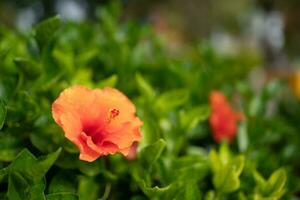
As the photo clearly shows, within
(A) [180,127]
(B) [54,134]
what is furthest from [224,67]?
(B) [54,134]

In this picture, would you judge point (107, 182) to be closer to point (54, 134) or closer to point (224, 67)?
point (54, 134)

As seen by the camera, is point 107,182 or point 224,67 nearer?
point 107,182

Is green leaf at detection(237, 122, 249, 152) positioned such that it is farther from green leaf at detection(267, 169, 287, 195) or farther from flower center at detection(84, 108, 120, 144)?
flower center at detection(84, 108, 120, 144)

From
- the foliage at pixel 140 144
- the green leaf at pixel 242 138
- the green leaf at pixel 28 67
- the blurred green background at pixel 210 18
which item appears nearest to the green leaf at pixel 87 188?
the foliage at pixel 140 144

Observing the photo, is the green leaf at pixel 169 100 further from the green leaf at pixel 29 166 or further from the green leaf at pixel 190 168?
the green leaf at pixel 29 166

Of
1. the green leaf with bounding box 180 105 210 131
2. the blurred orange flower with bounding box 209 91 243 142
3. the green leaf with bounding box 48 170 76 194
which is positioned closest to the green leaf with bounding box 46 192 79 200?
the green leaf with bounding box 48 170 76 194
